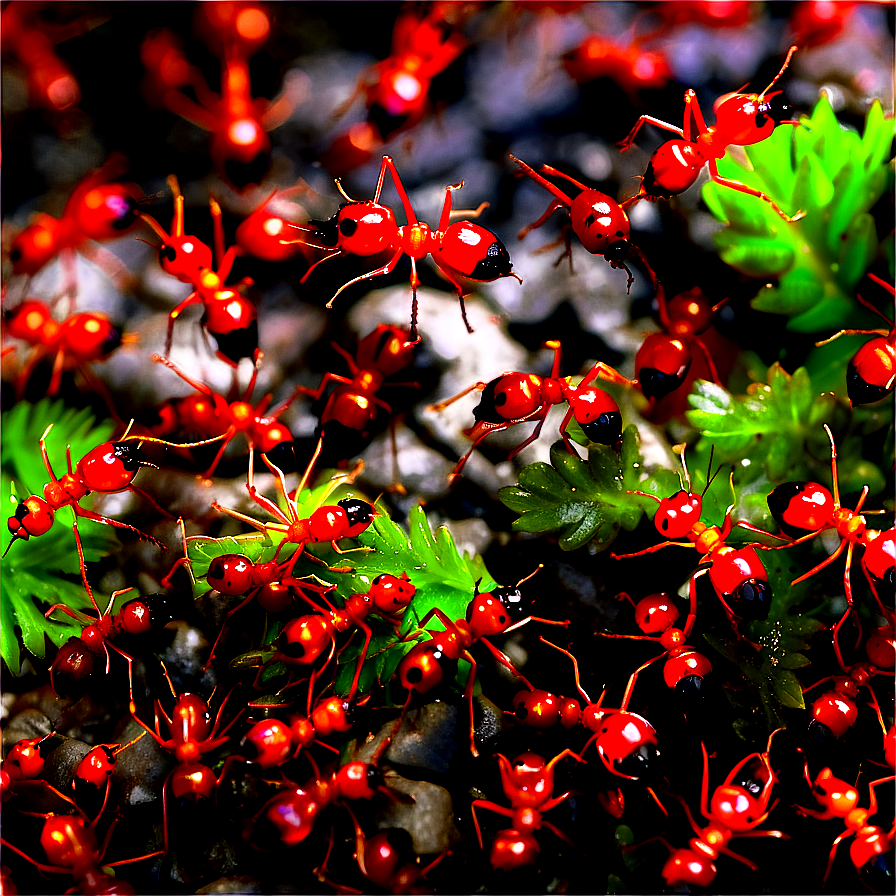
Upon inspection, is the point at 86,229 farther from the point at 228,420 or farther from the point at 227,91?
the point at 228,420

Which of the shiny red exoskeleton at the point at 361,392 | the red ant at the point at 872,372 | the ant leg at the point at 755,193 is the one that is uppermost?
the ant leg at the point at 755,193

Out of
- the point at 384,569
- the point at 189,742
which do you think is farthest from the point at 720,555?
the point at 189,742

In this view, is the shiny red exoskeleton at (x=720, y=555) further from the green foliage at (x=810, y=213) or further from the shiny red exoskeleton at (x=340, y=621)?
the green foliage at (x=810, y=213)

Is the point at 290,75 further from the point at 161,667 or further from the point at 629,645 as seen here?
the point at 629,645

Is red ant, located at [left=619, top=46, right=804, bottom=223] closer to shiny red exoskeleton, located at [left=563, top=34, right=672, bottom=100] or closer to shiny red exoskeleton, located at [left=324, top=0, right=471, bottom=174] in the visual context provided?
shiny red exoskeleton, located at [left=563, top=34, right=672, bottom=100]

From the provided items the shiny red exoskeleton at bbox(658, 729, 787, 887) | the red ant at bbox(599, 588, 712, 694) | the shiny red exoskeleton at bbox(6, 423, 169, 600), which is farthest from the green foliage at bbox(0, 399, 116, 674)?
the shiny red exoskeleton at bbox(658, 729, 787, 887)

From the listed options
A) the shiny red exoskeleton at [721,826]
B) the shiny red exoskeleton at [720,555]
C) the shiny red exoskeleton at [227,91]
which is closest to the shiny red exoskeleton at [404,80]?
the shiny red exoskeleton at [227,91]

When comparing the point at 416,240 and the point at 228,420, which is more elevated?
the point at 416,240
